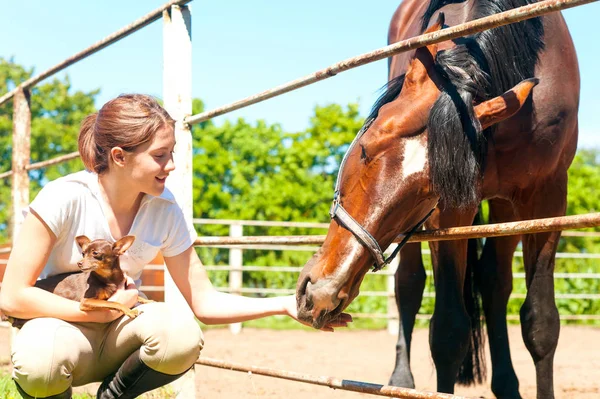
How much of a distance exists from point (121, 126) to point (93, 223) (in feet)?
1.16

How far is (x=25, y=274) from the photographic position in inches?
85.6

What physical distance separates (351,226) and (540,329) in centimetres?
130

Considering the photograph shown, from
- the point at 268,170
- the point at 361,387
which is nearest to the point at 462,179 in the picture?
the point at 361,387

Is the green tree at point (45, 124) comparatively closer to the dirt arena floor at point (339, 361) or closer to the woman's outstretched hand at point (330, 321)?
the dirt arena floor at point (339, 361)

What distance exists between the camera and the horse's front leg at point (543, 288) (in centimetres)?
296

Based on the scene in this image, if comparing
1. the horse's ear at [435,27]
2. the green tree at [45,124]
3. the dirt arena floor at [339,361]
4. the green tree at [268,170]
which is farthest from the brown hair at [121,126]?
the green tree at [45,124]

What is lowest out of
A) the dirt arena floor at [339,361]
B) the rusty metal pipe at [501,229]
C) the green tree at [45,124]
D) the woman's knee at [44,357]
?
the dirt arena floor at [339,361]

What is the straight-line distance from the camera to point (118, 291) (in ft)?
7.63

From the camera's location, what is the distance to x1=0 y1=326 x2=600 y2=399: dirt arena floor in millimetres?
4461

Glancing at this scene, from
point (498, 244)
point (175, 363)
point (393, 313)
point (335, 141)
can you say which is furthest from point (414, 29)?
A: point (335, 141)

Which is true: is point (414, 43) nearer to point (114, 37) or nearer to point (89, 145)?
point (89, 145)

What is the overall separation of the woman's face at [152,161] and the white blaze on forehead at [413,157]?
0.74 metres

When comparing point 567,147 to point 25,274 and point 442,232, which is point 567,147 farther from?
point 25,274

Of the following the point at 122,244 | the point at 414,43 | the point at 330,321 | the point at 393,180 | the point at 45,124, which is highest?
the point at 45,124
